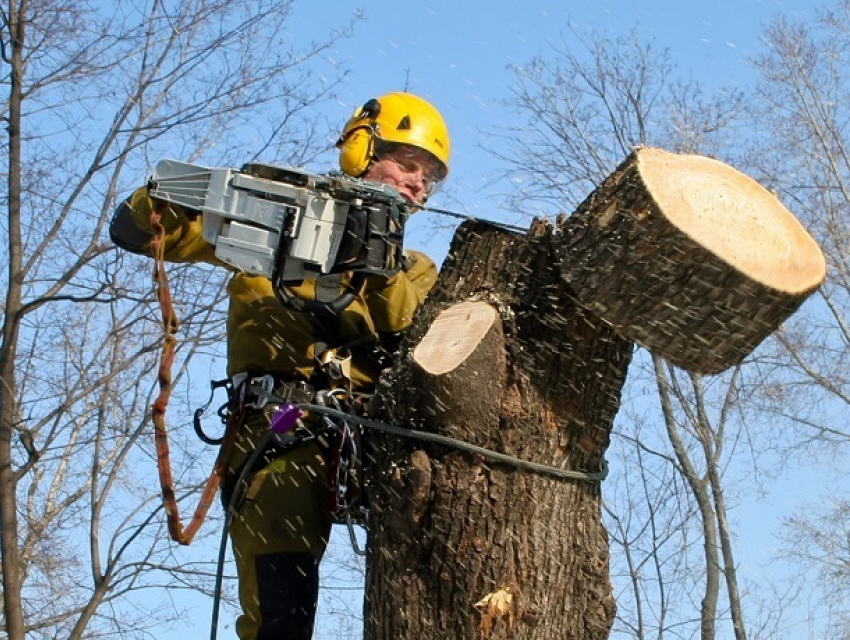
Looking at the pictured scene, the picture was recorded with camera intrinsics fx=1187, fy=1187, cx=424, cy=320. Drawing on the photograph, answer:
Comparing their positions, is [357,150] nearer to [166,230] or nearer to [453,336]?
[166,230]

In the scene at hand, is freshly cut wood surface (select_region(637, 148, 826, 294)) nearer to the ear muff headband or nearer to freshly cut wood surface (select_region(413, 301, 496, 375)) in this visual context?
freshly cut wood surface (select_region(413, 301, 496, 375))

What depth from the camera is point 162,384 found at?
3.27 meters

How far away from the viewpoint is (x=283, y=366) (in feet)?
11.5

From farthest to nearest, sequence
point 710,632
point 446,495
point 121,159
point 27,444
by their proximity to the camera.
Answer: point 710,632, point 121,159, point 27,444, point 446,495

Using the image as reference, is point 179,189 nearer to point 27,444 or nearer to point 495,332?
point 495,332

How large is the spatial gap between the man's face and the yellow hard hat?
0.03m

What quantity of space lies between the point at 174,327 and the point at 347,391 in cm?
52

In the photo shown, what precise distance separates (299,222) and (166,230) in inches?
A: 18.7

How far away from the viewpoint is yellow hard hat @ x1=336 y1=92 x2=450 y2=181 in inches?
149

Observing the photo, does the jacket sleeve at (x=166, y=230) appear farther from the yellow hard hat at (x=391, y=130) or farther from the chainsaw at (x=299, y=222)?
the yellow hard hat at (x=391, y=130)

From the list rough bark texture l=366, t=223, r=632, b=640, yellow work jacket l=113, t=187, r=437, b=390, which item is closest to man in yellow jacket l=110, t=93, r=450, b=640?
yellow work jacket l=113, t=187, r=437, b=390

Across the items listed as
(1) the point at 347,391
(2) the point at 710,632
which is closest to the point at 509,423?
(1) the point at 347,391

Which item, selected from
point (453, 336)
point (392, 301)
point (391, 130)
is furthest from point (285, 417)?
point (391, 130)

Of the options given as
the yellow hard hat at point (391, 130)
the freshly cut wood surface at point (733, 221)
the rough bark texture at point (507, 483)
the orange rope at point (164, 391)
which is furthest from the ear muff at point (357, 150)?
the freshly cut wood surface at point (733, 221)
